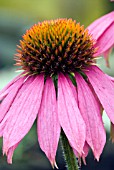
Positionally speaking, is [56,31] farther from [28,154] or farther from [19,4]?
[19,4]

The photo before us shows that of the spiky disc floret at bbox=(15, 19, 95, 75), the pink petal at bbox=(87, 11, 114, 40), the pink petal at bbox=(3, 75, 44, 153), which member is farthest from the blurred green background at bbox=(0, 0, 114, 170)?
the pink petal at bbox=(3, 75, 44, 153)

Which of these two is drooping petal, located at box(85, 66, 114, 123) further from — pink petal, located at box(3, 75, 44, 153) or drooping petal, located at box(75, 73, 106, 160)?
pink petal, located at box(3, 75, 44, 153)

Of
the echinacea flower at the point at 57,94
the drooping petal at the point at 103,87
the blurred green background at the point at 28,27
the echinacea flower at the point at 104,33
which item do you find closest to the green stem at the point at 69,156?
the echinacea flower at the point at 57,94

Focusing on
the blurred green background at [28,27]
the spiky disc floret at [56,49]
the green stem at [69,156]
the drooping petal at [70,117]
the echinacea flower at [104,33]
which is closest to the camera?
the drooping petal at [70,117]

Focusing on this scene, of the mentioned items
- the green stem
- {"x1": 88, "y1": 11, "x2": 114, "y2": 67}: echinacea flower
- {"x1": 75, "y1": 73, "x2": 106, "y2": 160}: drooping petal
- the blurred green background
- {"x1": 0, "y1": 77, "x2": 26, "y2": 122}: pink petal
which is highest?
{"x1": 88, "y1": 11, "x2": 114, "y2": 67}: echinacea flower

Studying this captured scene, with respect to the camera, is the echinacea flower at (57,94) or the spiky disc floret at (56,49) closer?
the echinacea flower at (57,94)

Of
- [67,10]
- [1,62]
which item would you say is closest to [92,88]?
[1,62]

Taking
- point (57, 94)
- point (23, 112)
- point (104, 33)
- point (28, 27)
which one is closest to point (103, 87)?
point (57, 94)

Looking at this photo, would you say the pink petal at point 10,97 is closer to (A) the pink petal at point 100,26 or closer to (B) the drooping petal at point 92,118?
(B) the drooping petal at point 92,118
